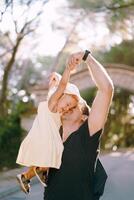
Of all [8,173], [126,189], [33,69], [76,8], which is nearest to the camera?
[126,189]

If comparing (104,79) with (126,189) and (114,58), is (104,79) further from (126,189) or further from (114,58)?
(114,58)

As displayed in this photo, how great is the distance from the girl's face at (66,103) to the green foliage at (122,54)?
25.6 metres

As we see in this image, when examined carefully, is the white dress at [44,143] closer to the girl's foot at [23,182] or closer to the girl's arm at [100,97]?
the girl's foot at [23,182]

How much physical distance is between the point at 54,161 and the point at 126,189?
9.23 metres

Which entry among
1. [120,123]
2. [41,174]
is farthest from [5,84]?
[41,174]

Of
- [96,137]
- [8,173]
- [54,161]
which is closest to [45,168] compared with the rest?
[54,161]

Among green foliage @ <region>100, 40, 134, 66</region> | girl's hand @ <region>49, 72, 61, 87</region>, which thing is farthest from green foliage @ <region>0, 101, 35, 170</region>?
girl's hand @ <region>49, 72, 61, 87</region>

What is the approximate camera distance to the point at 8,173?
16750mm

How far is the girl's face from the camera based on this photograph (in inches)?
130

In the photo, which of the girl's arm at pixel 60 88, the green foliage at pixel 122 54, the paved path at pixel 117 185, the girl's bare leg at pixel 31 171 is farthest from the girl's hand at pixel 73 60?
the green foliage at pixel 122 54

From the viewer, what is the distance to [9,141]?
60.0ft

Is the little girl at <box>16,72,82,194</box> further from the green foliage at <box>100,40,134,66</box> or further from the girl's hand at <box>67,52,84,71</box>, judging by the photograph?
the green foliage at <box>100,40,134,66</box>

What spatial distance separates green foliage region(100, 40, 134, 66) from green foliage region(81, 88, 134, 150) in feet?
5.35

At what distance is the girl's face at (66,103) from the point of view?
3301 mm
